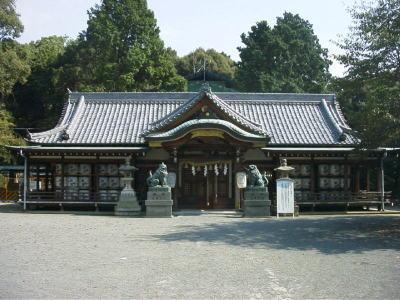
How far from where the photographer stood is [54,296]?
7227mm

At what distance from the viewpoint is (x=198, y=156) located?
74.4ft

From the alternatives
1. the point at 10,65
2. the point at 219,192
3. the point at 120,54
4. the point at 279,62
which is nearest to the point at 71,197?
the point at 219,192

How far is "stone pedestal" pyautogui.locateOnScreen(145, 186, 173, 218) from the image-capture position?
19350mm

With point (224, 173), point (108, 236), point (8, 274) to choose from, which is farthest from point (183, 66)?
point (8, 274)

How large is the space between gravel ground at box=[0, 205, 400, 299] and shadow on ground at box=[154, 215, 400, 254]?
0.03 meters

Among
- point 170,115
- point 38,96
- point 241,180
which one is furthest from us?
point 38,96

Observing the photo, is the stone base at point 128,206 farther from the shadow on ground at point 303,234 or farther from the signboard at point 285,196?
the signboard at point 285,196

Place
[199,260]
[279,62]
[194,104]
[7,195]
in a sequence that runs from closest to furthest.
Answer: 1. [199,260]
2. [194,104]
3. [7,195]
4. [279,62]

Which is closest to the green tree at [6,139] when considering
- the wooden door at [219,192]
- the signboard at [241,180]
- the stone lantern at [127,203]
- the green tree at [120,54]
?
the green tree at [120,54]

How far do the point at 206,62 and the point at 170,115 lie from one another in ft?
138

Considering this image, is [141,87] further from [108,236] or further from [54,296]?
[54,296]

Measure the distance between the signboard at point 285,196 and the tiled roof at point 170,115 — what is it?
3909 mm

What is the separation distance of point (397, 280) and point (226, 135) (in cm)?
1370

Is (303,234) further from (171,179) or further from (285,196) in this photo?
(171,179)
